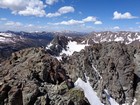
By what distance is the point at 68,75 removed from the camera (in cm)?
9088

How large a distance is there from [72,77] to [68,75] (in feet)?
5.50

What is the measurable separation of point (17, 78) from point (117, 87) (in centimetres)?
5576

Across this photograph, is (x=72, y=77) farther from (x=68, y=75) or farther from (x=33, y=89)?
(x=33, y=89)

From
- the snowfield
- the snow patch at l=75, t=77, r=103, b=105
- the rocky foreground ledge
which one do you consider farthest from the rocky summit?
the snow patch at l=75, t=77, r=103, b=105

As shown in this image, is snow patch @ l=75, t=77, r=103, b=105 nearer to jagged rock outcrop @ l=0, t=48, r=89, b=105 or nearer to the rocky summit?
the rocky summit

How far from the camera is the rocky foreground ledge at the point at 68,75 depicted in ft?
139

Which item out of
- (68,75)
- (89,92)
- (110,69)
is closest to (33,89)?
(68,75)

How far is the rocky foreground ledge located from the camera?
42500 mm

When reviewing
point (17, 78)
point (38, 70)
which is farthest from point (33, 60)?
point (17, 78)

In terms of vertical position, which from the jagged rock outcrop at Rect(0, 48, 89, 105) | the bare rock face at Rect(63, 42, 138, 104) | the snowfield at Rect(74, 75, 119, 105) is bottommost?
the snowfield at Rect(74, 75, 119, 105)

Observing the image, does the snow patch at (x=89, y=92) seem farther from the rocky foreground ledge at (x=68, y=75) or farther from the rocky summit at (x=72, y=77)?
the rocky foreground ledge at (x=68, y=75)

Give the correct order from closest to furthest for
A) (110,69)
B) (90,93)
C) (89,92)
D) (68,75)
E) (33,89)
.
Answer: (33,89) → (68,75) → (90,93) → (89,92) → (110,69)

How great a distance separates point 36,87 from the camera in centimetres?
4356

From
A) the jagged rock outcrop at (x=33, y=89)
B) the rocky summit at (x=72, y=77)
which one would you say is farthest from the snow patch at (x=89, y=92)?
the jagged rock outcrop at (x=33, y=89)
